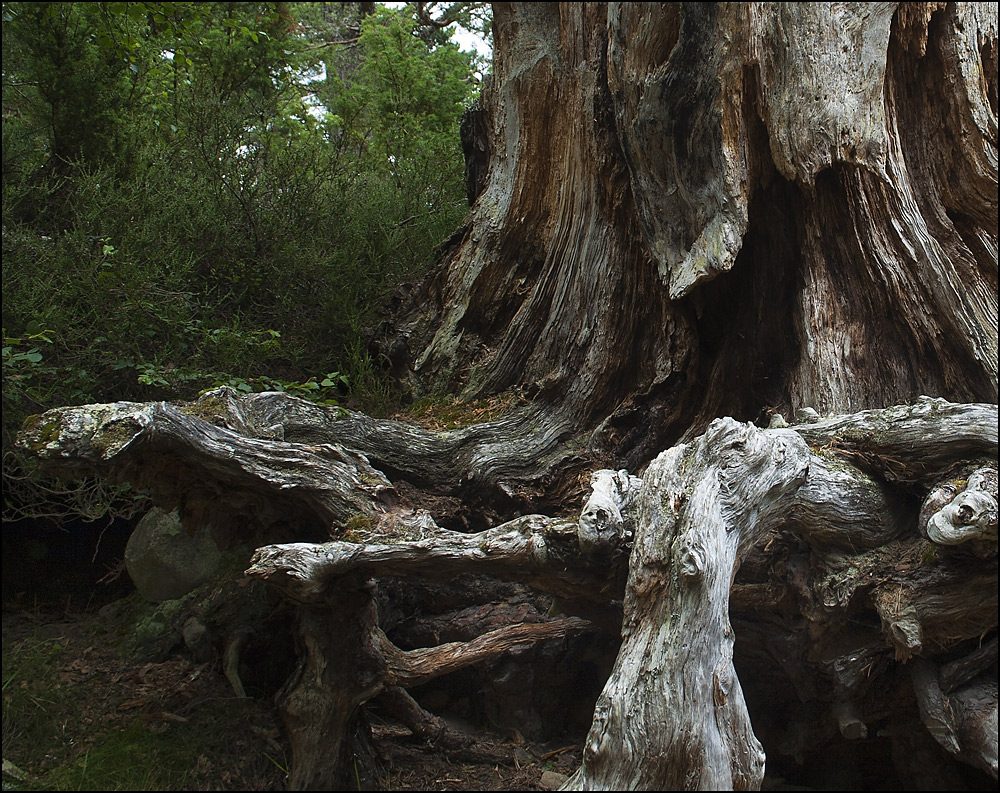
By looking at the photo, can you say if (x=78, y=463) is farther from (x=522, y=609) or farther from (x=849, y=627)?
(x=849, y=627)

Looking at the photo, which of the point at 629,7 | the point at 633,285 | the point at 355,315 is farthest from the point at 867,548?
the point at 355,315

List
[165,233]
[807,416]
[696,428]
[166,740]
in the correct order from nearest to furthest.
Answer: [166,740]
[807,416]
[696,428]
[165,233]

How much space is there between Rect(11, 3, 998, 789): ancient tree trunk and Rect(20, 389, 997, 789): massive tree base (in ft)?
0.04

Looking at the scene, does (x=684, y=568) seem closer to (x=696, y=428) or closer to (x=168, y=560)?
(x=696, y=428)

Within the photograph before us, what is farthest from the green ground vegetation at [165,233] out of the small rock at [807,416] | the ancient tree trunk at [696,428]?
the small rock at [807,416]

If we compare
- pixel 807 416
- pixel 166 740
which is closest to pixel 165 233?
pixel 166 740

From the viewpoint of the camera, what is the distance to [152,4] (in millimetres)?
5535

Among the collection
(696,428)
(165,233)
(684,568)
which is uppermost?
(165,233)

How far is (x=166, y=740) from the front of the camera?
318cm

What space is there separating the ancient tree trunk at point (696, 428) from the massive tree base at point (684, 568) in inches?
0.5

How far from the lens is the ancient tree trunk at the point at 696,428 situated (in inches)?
107

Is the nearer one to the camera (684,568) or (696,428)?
(684,568)

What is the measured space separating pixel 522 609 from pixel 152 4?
5.14 m

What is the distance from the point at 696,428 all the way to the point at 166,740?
3034 mm
